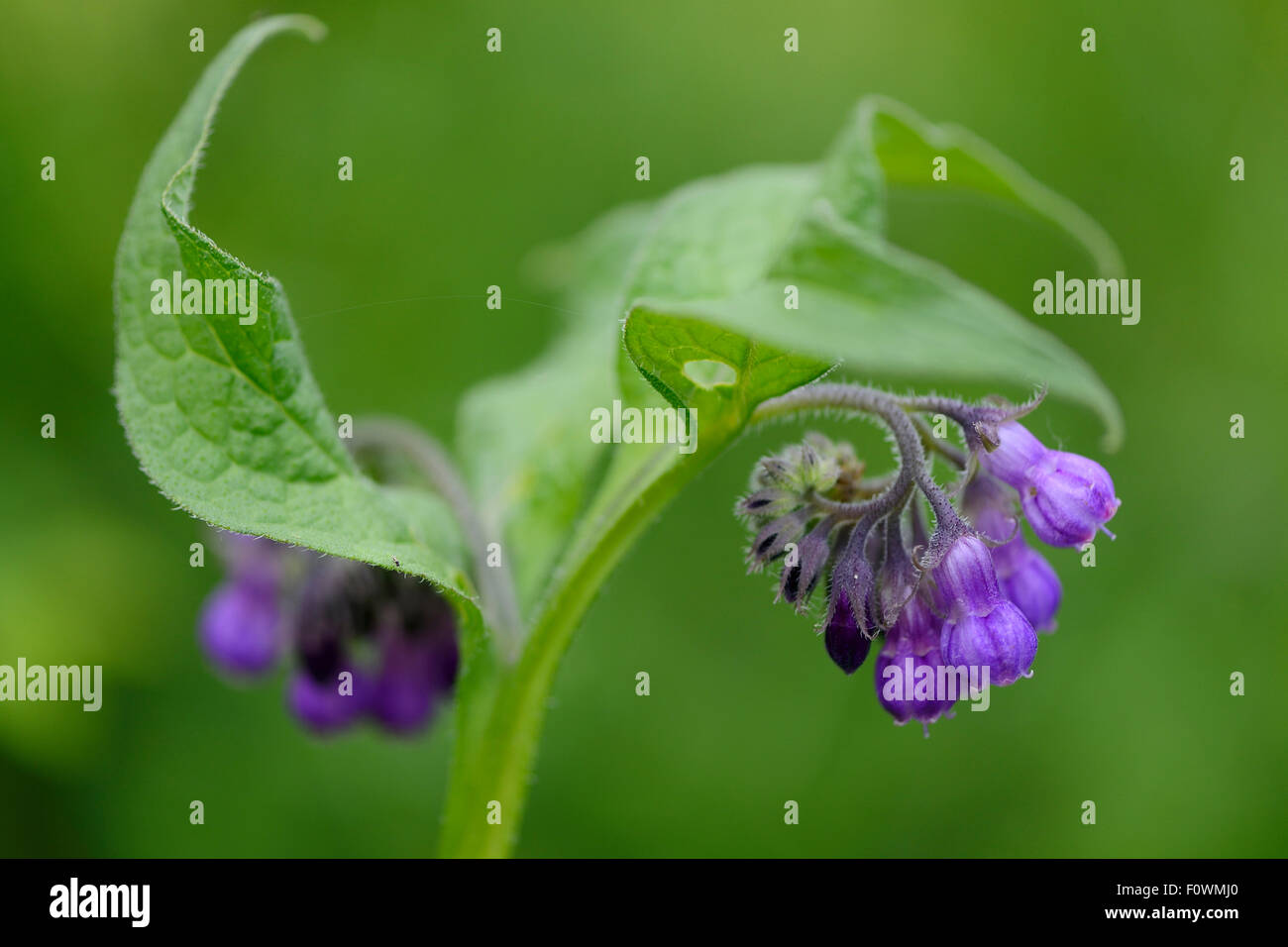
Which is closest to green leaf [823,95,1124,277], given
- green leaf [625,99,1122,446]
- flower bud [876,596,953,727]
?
green leaf [625,99,1122,446]

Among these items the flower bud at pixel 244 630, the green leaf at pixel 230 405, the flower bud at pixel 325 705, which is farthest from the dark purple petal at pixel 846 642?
the flower bud at pixel 244 630

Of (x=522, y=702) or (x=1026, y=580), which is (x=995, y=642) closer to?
(x=1026, y=580)

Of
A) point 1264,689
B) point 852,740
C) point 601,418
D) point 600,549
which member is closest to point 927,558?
point 600,549

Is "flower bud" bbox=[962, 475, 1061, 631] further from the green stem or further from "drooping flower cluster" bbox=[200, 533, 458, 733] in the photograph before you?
"drooping flower cluster" bbox=[200, 533, 458, 733]

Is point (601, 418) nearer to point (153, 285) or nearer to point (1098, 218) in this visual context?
point (153, 285)

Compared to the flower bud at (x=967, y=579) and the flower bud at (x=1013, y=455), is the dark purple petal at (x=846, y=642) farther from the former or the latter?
the flower bud at (x=1013, y=455)

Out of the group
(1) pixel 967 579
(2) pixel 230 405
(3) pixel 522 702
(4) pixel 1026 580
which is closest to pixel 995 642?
(1) pixel 967 579
